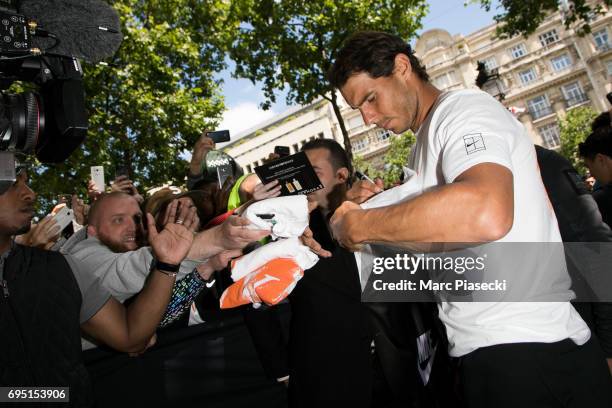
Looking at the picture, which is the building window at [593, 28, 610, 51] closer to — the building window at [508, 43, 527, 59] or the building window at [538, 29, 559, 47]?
the building window at [538, 29, 559, 47]

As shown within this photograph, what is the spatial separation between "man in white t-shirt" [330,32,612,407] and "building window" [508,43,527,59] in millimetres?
54202

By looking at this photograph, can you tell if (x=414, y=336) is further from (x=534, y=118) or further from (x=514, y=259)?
(x=534, y=118)

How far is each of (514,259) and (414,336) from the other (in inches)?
31.7

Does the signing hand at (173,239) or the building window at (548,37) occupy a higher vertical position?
the building window at (548,37)

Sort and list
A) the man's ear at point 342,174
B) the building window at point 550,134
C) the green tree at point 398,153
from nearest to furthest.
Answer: the man's ear at point 342,174
the green tree at point 398,153
the building window at point 550,134

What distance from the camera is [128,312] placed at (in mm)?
2053

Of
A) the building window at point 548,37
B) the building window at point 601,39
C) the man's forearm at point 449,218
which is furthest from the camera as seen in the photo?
the building window at point 548,37

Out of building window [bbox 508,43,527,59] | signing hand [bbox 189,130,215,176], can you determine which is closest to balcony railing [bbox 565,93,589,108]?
building window [bbox 508,43,527,59]

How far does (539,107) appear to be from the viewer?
46.5 metres

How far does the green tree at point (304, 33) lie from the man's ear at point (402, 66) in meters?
10.1

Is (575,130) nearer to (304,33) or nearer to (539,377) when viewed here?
(304,33)

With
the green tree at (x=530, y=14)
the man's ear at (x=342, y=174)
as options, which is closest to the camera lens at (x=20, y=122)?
the man's ear at (x=342, y=174)

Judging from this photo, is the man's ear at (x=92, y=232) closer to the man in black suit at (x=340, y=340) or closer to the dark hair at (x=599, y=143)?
the man in black suit at (x=340, y=340)

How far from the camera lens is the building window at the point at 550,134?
45.0 m
